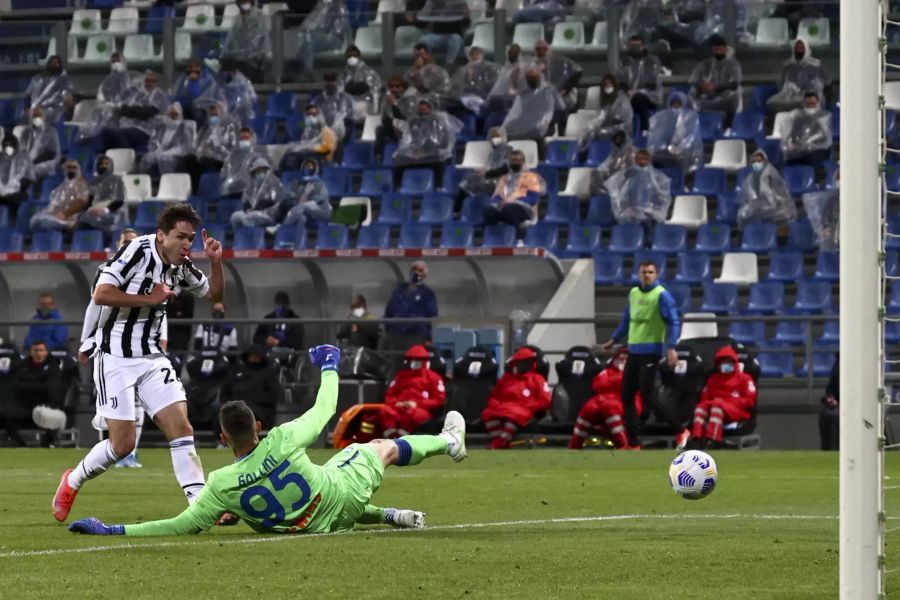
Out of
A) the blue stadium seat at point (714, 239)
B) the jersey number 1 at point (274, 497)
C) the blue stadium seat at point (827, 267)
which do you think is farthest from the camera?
the blue stadium seat at point (714, 239)

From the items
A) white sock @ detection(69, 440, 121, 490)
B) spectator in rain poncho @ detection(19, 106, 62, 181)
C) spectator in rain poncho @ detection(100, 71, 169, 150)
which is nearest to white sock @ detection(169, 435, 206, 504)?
white sock @ detection(69, 440, 121, 490)

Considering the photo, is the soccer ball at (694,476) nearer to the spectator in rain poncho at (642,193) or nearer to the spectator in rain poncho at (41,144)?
the spectator in rain poncho at (642,193)

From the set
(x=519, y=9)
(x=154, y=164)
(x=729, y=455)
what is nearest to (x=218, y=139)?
(x=154, y=164)

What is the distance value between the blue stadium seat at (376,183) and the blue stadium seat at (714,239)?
15.7 ft

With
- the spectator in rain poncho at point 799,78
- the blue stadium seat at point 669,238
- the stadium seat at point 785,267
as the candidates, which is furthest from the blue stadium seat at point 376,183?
the stadium seat at point 785,267

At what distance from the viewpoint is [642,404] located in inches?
744

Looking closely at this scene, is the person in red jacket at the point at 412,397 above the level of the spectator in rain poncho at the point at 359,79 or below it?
below

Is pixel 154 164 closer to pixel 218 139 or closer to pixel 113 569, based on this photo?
pixel 218 139

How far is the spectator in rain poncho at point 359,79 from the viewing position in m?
26.6

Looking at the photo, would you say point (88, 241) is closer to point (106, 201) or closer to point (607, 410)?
point (106, 201)

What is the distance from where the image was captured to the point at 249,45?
90.9 ft

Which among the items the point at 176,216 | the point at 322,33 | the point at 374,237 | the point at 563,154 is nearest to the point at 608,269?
the point at 563,154

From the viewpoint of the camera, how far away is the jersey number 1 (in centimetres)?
845

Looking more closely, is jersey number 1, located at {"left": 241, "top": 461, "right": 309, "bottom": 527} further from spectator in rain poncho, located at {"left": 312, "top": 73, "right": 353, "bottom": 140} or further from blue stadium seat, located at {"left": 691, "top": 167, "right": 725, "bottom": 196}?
spectator in rain poncho, located at {"left": 312, "top": 73, "right": 353, "bottom": 140}
